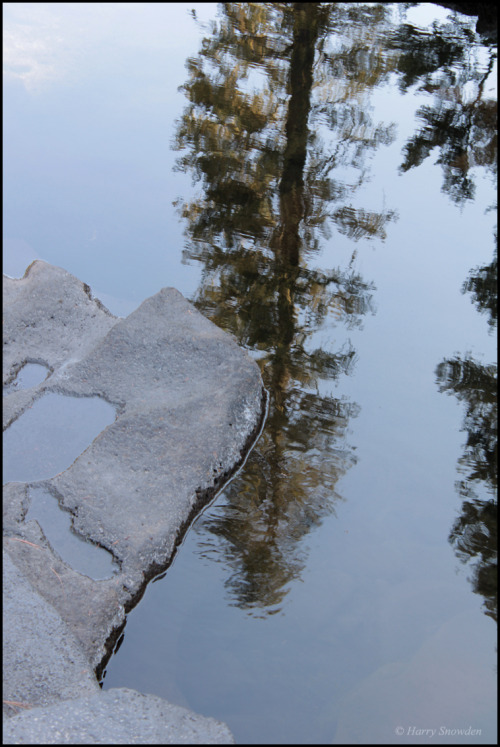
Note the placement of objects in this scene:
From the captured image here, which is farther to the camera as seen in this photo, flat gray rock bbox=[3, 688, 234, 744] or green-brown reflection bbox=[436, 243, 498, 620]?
green-brown reflection bbox=[436, 243, 498, 620]

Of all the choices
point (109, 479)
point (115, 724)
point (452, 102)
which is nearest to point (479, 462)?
point (109, 479)

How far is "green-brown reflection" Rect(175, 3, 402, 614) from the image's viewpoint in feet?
11.2

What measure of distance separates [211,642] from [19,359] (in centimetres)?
189

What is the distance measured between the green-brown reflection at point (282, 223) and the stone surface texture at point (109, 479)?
25 centimetres

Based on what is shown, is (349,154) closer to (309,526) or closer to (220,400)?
(220,400)

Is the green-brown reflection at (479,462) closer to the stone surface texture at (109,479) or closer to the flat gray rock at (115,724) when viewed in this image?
the stone surface texture at (109,479)

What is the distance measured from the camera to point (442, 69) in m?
7.85

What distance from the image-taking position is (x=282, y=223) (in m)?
5.36

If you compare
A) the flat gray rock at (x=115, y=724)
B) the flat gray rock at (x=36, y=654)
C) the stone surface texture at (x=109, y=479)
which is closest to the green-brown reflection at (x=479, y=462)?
the stone surface texture at (x=109, y=479)

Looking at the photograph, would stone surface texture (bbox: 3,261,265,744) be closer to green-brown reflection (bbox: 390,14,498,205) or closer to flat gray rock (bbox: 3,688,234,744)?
flat gray rock (bbox: 3,688,234,744)

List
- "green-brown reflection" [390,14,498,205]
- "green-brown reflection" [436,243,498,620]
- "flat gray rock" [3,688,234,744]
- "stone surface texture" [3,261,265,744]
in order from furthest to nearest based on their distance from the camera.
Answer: "green-brown reflection" [390,14,498,205] < "green-brown reflection" [436,243,498,620] < "stone surface texture" [3,261,265,744] < "flat gray rock" [3,688,234,744]

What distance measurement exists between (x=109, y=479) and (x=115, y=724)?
3.76ft

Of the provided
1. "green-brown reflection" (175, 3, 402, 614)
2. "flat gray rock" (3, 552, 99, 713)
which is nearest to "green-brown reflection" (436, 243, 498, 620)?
"green-brown reflection" (175, 3, 402, 614)

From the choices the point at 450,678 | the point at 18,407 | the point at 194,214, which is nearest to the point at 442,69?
the point at 194,214
